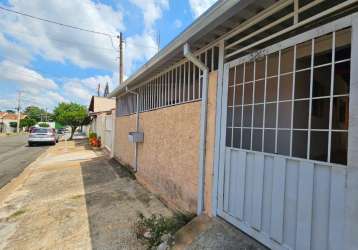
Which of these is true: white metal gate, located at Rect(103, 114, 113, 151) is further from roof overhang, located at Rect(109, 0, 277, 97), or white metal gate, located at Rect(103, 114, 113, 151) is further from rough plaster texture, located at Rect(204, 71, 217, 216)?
rough plaster texture, located at Rect(204, 71, 217, 216)

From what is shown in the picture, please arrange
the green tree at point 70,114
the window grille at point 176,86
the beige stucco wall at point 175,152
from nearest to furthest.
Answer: the beige stucco wall at point 175,152 → the window grille at point 176,86 → the green tree at point 70,114

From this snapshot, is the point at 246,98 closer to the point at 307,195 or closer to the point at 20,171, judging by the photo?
the point at 307,195

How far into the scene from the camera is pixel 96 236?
3686 millimetres

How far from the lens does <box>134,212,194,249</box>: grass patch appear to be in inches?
131

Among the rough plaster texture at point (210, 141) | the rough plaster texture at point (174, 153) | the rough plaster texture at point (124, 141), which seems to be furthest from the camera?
the rough plaster texture at point (124, 141)

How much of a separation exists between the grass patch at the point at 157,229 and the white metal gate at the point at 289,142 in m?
0.86

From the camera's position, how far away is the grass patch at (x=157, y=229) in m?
3.34

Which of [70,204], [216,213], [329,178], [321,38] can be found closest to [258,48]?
[321,38]

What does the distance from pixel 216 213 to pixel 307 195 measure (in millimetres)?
1566

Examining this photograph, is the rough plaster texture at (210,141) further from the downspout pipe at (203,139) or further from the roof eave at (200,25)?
the roof eave at (200,25)

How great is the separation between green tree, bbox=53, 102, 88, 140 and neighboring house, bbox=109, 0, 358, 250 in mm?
22001

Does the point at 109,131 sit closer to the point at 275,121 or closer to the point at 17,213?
the point at 17,213

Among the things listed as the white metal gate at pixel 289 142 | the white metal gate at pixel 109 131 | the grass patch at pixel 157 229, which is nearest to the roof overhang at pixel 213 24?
the white metal gate at pixel 289 142

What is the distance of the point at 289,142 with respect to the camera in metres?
2.43
